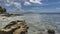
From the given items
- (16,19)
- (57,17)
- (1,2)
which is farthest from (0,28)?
(57,17)

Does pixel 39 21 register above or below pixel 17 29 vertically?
above

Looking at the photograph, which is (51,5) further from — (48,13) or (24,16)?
(24,16)

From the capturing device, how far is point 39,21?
4.52 metres

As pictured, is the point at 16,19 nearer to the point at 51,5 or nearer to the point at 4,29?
the point at 4,29

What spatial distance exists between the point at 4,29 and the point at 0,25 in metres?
0.21

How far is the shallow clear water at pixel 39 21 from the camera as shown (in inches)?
175

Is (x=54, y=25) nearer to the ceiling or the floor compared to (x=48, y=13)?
nearer to the floor

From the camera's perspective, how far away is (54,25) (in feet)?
14.5

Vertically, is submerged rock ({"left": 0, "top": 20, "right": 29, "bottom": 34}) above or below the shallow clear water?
below

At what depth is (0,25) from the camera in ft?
15.2

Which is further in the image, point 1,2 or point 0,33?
point 1,2

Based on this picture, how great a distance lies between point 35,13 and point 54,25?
Result: 0.61 m

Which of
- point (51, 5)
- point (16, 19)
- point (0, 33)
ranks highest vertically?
point (51, 5)

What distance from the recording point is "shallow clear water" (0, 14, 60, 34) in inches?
175
